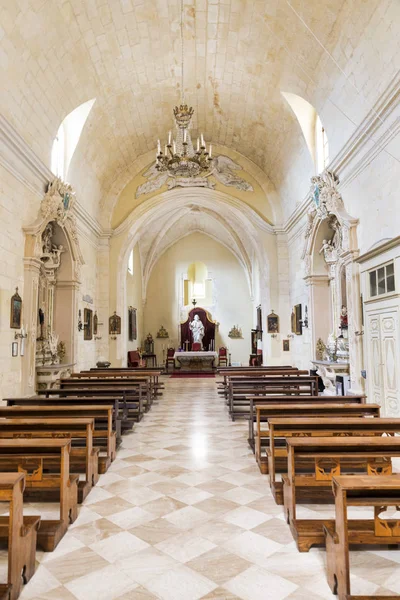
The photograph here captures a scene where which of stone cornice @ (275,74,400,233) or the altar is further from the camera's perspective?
the altar

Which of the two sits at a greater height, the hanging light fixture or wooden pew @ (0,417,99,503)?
the hanging light fixture

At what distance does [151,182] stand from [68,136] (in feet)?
14.5

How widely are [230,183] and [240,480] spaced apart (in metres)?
13.0

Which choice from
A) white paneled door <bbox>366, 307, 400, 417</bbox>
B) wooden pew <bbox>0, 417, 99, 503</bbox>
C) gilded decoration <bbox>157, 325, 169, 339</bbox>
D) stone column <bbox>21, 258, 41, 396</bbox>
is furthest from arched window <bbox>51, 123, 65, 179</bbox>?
gilded decoration <bbox>157, 325, 169, 339</bbox>

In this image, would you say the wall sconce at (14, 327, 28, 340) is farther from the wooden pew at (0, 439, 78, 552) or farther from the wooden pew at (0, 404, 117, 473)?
the wooden pew at (0, 439, 78, 552)

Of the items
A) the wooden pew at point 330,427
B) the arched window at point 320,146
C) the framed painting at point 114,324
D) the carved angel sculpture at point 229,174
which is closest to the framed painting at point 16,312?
the wooden pew at point 330,427

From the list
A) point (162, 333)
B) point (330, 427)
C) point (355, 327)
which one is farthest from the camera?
point (162, 333)

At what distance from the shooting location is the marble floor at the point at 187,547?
2.66 m

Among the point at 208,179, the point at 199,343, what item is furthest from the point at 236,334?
the point at 208,179

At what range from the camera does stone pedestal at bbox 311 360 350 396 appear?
9.75 metres

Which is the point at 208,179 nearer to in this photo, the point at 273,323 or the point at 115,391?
the point at 273,323

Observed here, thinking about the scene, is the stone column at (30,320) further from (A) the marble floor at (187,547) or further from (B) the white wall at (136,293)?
(B) the white wall at (136,293)

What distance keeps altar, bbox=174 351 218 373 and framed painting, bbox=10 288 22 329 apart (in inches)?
423

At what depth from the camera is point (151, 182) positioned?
1591 centimetres
